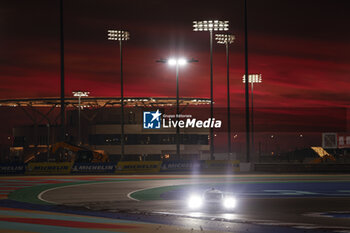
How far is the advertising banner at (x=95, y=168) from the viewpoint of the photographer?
161 ft

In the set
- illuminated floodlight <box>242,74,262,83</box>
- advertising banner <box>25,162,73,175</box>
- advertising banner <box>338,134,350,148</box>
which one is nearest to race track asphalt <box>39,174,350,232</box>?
advertising banner <box>25,162,73,175</box>

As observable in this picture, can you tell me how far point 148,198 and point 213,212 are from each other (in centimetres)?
671

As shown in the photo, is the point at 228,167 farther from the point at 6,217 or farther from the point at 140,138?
the point at 140,138

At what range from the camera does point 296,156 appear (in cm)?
10512

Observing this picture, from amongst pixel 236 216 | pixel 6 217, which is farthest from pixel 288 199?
pixel 6 217

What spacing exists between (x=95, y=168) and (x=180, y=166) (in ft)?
25.7

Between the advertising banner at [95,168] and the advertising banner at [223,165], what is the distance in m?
8.94

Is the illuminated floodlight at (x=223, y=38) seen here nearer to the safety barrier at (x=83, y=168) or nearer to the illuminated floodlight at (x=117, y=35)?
the illuminated floodlight at (x=117, y=35)

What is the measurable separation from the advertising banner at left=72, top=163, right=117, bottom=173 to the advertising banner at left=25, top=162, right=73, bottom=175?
0.63m

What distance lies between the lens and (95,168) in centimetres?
4916

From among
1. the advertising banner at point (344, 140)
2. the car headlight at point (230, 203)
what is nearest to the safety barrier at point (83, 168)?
the car headlight at point (230, 203)

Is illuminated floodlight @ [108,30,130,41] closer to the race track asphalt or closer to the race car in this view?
the race track asphalt

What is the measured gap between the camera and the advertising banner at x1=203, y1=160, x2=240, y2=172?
5114 centimetres

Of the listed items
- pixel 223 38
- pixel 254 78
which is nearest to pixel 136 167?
pixel 223 38
